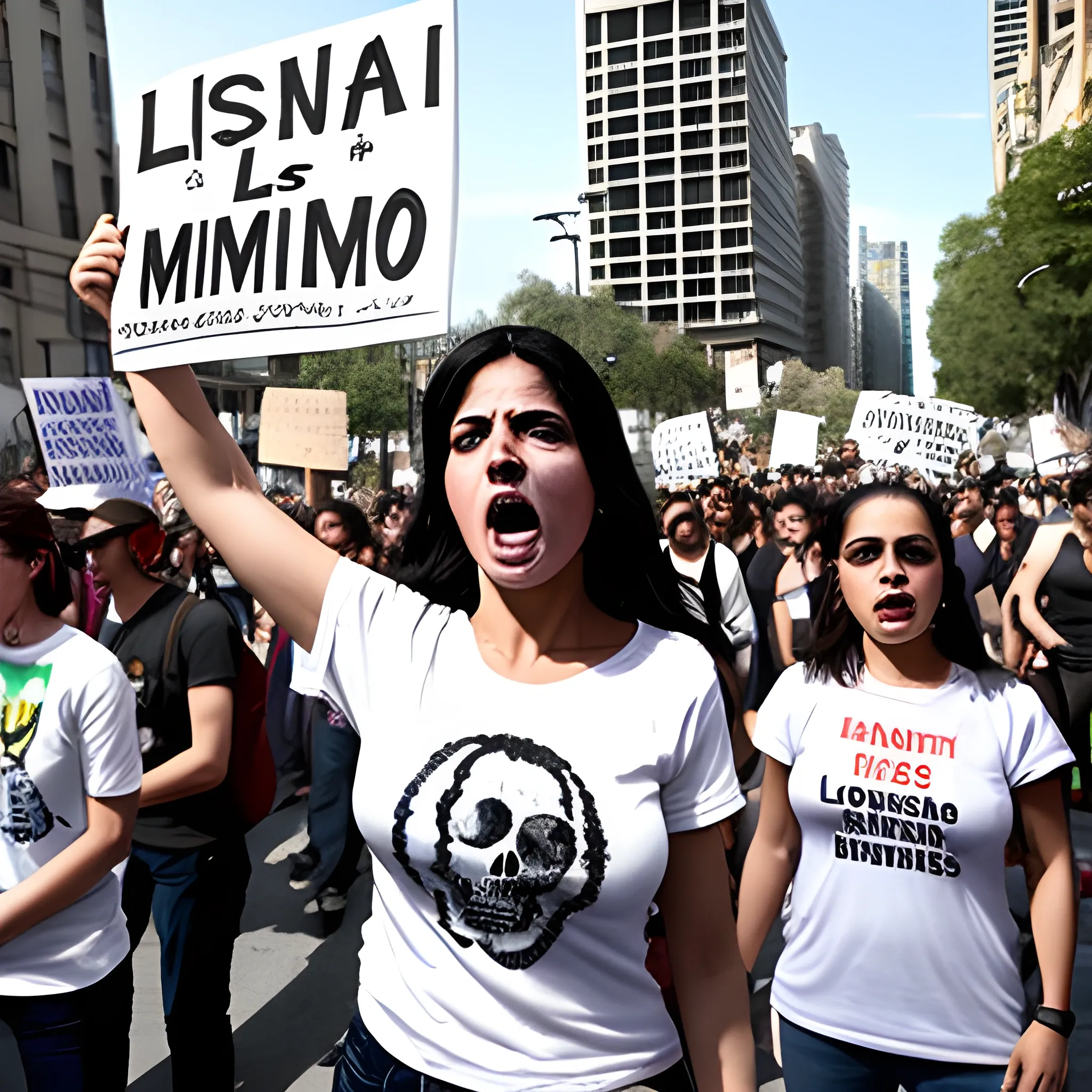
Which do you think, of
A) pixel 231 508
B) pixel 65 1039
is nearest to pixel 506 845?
pixel 231 508

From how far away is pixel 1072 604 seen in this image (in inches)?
209

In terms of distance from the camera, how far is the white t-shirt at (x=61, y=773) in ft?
7.75

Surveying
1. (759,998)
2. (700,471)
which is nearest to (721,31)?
(700,471)

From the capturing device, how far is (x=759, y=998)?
13.9 ft

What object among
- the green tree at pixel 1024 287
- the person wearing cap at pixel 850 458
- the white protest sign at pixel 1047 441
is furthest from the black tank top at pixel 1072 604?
the green tree at pixel 1024 287

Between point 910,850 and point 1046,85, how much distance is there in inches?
2493

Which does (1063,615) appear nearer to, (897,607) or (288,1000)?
(897,607)

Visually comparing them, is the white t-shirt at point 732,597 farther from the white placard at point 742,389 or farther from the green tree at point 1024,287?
the green tree at point 1024,287

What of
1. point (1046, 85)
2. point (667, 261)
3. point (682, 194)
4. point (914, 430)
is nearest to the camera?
point (914, 430)

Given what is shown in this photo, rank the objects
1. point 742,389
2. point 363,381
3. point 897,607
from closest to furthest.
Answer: point 897,607
point 742,389
point 363,381

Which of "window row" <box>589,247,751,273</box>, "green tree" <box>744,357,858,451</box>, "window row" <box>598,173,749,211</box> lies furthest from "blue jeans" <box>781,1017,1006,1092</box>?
"window row" <box>598,173,749,211</box>

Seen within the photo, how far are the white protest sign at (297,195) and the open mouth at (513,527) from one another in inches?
16.0

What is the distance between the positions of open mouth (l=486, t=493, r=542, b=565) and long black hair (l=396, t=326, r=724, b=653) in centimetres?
14

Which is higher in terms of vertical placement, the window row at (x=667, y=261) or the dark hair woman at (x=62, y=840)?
the window row at (x=667, y=261)
